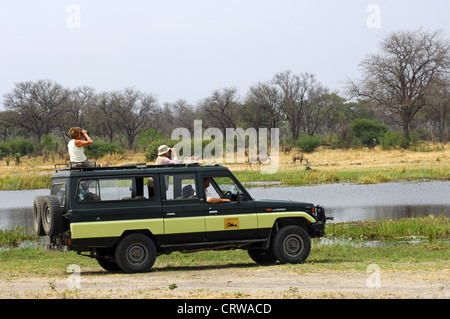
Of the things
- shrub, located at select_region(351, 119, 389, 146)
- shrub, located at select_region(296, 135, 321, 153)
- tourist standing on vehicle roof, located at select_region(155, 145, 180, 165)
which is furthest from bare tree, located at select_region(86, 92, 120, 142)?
tourist standing on vehicle roof, located at select_region(155, 145, 180, 165)

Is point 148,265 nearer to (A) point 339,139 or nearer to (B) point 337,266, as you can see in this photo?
(B) point 337,266

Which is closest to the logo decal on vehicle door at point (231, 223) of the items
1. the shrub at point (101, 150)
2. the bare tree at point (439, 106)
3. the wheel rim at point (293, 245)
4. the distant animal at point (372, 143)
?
the wheel rim at point (293, 245)

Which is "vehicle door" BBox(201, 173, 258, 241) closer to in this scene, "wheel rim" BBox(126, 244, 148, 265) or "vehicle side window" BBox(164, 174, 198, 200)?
"vehicle side window" BBox(164, 174, 198, 200)

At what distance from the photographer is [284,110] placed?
92.2 meters

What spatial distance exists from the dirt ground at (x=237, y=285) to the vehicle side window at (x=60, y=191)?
137cm

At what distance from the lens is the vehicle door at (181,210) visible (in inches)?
517

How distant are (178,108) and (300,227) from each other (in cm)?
11928

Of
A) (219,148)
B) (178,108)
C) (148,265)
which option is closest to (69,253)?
(148,265)

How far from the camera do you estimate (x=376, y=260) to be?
14734 mm

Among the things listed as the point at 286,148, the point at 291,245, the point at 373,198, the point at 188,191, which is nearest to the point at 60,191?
the point at 188,191

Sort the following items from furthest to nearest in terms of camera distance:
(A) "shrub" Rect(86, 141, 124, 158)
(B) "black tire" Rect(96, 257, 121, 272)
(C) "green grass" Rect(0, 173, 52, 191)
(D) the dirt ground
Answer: (A) "shrub" Rect(86, 141, 124, 158)
(C) "green grass" Rect(0, 173, 52, 191)
(B) "black tire" Rect(96, 257, 121, 272)
(D) the dirt ground

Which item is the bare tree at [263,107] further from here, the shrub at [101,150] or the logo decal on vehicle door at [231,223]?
the logo decal on vehicle door at [231,223]

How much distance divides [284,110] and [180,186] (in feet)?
261

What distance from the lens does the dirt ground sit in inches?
387
